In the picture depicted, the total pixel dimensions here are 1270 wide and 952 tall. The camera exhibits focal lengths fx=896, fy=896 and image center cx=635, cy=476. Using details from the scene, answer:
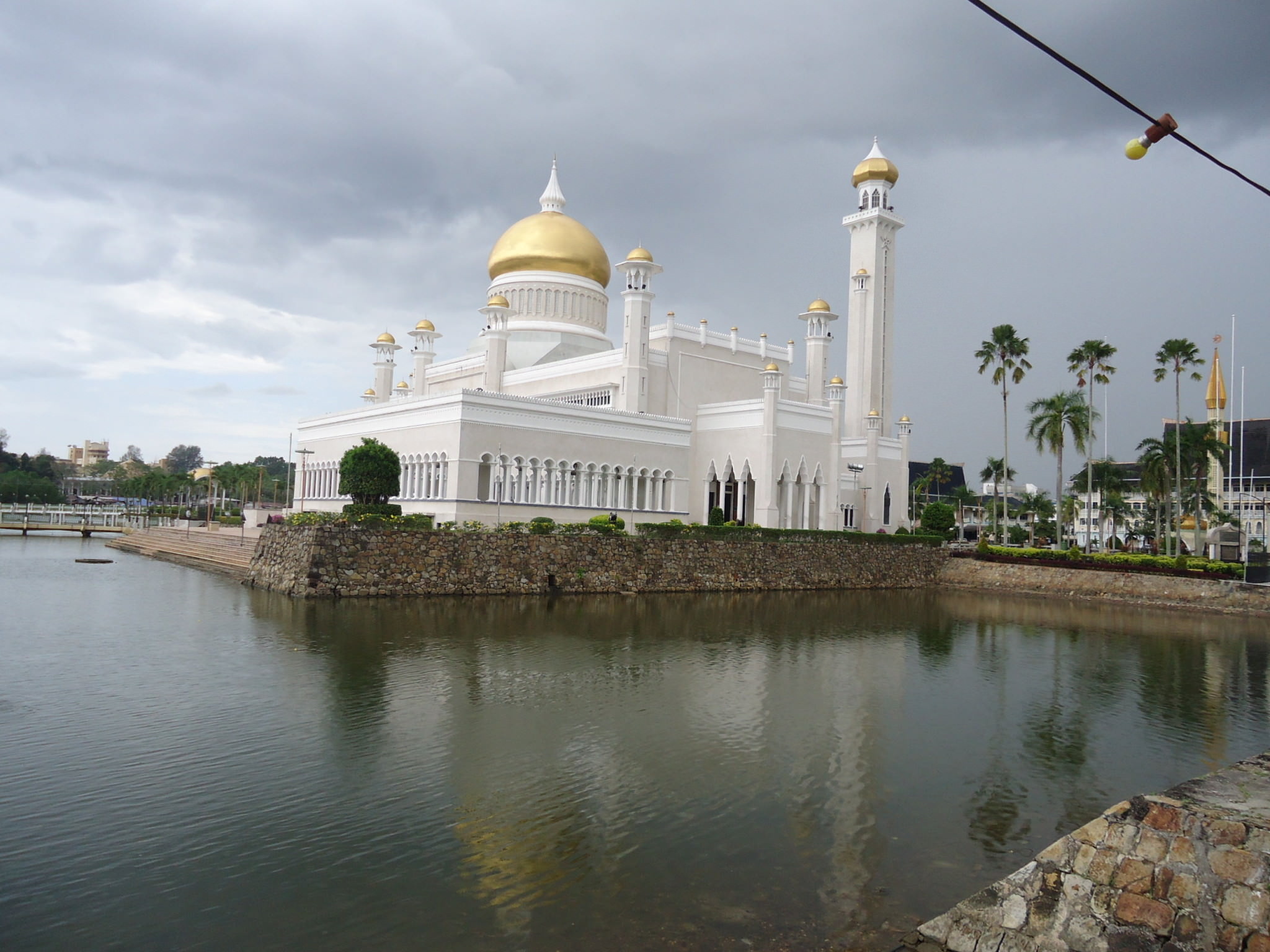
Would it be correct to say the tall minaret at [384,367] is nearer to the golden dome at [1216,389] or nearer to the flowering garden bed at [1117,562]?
the flowering garden bed at [1117,562]

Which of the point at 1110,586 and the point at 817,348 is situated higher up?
the point at 817,348

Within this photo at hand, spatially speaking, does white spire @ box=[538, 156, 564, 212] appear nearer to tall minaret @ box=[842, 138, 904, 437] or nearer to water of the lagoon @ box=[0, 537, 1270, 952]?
tall minaret @ box=[842, 138, 904, 437]

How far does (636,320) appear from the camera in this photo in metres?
36.1

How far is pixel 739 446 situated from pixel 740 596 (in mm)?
8829

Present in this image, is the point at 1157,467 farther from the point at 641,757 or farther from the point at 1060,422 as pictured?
the point at 641,757

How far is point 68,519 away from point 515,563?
172 feet

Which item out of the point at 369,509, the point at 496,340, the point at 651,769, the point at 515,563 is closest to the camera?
the point at 651,769

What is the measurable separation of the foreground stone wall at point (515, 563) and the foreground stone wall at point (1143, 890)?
19741mm

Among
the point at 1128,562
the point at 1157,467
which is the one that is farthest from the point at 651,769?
the point at 1157,467

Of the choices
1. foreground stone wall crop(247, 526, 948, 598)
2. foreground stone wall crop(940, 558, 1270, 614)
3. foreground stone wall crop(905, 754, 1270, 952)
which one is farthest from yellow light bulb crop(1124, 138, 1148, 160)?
foreground stone wall crop(940, 558, 1270, 614)

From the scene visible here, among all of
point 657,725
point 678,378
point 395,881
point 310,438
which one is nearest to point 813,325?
point 678,378

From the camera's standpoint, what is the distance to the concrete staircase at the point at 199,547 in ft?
97.9

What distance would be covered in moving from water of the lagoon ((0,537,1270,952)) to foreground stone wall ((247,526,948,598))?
4.48m

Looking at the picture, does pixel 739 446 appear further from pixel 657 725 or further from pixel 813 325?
pixel 657 725
